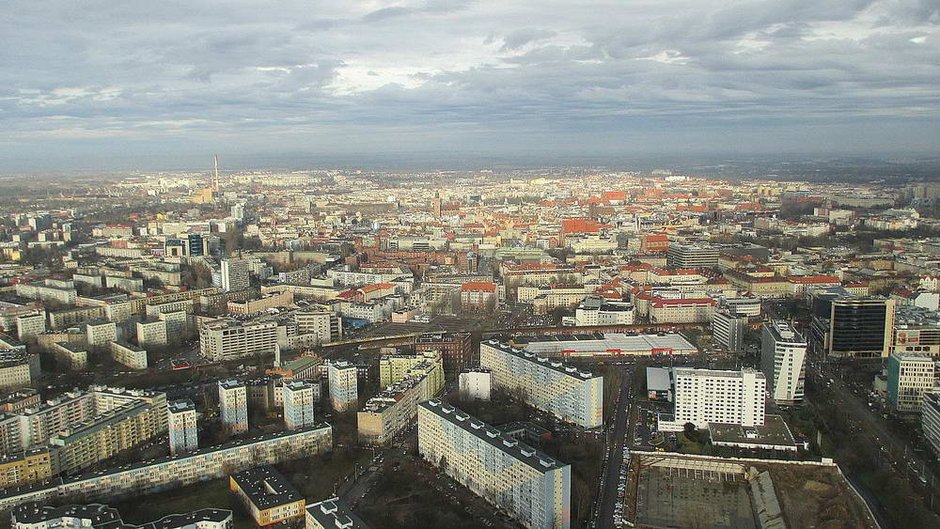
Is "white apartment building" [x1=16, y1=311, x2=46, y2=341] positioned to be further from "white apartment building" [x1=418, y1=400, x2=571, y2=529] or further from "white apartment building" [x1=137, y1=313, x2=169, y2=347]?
"white apartment building" [x1=418, y1=400, x2=571, y2=529]

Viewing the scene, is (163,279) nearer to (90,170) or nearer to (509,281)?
(509,281)

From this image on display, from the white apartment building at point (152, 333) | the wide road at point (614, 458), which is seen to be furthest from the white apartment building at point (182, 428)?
the white apartment building at point (152, 333)

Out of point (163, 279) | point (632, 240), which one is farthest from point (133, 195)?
point (632, 240)

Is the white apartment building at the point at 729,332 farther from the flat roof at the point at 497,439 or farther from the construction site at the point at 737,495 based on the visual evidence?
the flat roof at the point at 497,439

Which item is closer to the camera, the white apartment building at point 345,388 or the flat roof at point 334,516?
the flat roof at point 334,516

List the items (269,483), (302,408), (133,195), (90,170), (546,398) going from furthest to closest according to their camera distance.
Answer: (90,170)
(133,195)
(546,398)
(302,408)
(269,483)

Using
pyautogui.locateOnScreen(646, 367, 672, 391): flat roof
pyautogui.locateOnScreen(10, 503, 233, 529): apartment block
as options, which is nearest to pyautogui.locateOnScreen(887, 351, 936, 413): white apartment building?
pyautogui.locateOnScreen(646, 367, 672, 391): flat roof
